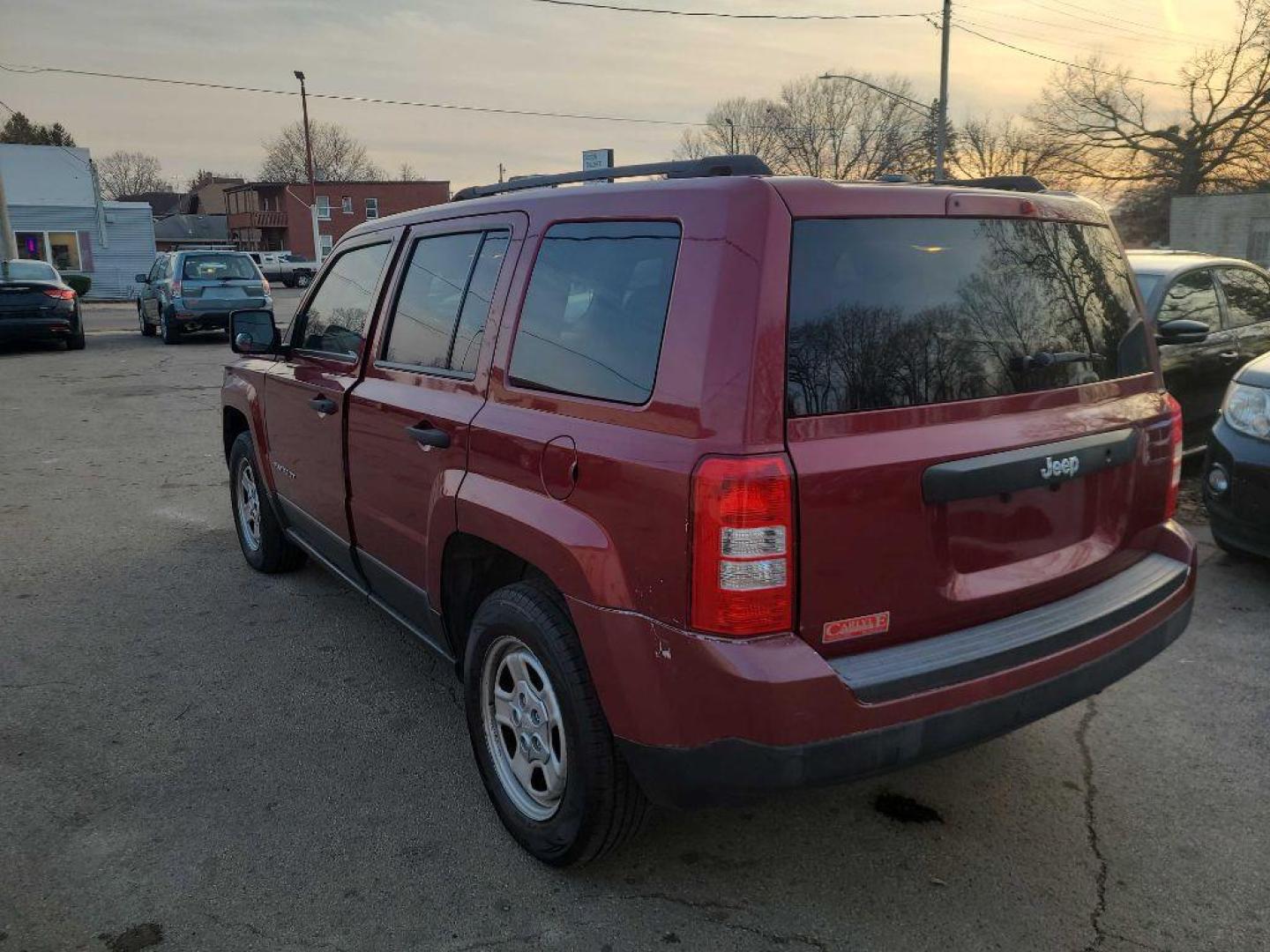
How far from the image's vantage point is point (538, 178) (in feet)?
10.8

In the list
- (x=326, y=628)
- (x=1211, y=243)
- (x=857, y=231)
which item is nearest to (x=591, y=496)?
(x=857, y=231)

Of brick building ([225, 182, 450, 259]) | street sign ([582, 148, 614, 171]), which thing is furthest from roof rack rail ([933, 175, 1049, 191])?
brick building ([225, 182, 450, 259])

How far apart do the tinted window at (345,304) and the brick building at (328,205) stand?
62176 millimetres

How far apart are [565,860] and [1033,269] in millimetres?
2110

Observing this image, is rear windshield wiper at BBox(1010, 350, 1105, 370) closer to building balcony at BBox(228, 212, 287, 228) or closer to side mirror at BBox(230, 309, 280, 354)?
side mirror at BBox(230, 309, 280, 354)

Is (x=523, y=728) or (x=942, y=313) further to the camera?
(x=523, y=728)

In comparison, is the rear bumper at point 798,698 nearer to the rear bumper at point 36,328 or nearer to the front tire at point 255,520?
the front tire at point 255,520

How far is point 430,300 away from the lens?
3432 millimetres

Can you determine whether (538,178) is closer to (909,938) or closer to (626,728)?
(626,728)

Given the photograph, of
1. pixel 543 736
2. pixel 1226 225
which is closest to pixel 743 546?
pixel 543 736

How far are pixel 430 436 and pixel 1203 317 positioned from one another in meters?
6.05

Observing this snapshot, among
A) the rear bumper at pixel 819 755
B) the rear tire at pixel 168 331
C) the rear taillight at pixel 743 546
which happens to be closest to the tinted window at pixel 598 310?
the rear taillight at pixel 743 546

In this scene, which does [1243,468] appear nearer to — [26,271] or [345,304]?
[345,304]

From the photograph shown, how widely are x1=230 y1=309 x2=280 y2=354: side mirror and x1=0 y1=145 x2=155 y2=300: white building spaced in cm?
3912
